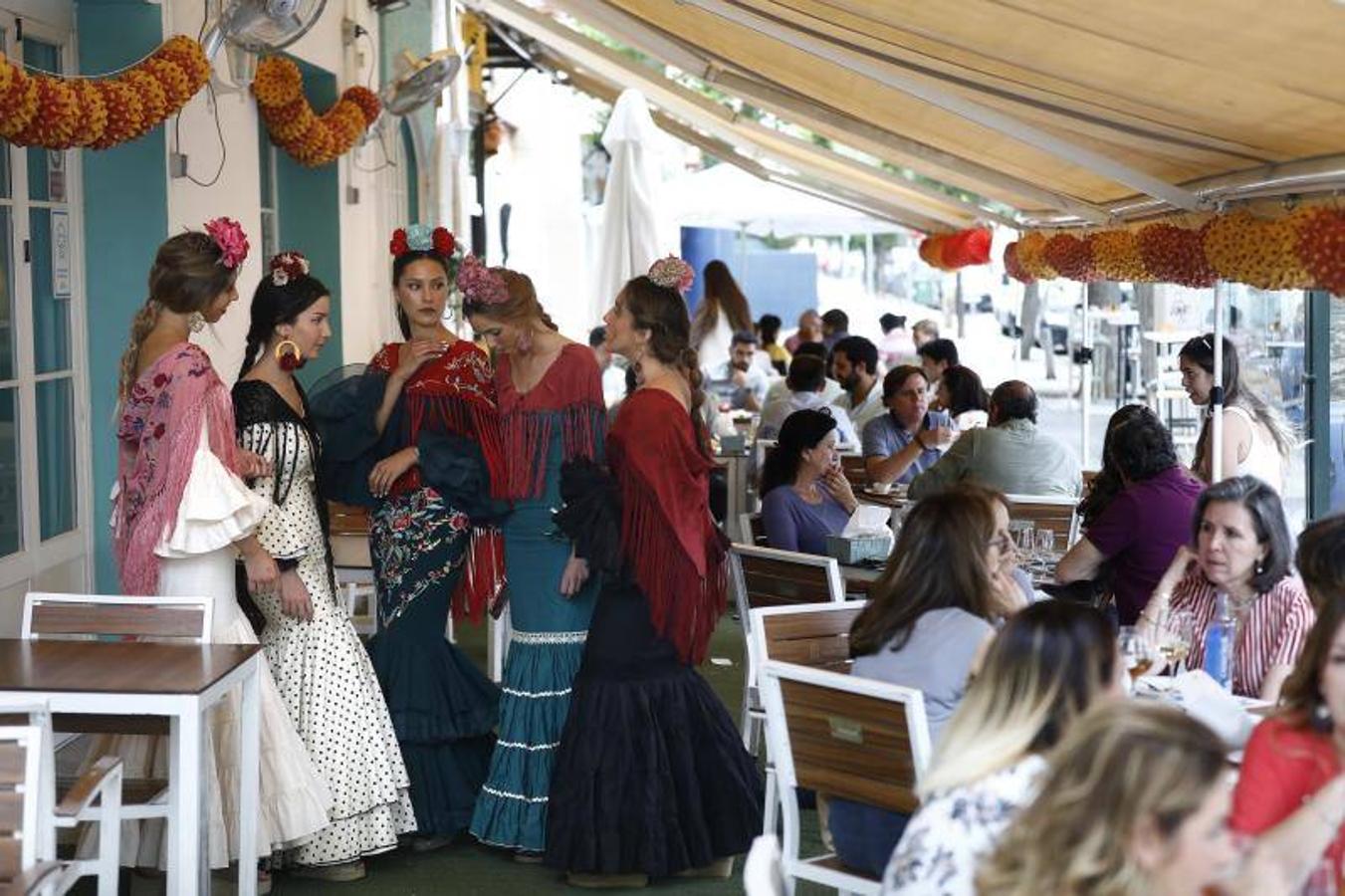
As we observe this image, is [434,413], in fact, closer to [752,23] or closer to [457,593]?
[457,593]

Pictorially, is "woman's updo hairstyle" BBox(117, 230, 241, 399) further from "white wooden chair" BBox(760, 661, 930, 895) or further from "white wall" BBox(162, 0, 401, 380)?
"white wooden chair" BBox(760, 661, 930, 895)

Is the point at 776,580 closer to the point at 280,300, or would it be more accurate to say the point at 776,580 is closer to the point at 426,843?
the point at 426,843

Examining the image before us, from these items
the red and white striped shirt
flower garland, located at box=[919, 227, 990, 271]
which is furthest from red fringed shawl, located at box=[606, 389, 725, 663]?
flower garland, located at box=[919, 227, 990, 271]

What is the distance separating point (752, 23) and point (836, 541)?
5.75 ft

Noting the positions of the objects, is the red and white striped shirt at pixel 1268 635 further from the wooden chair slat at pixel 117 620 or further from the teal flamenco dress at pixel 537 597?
the wooden chair slat at pixel 117 620

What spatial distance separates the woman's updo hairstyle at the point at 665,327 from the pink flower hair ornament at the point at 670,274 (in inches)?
2.1

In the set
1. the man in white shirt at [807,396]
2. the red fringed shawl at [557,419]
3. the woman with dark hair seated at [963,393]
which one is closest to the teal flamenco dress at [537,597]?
the red fringed shawl at [557,419]

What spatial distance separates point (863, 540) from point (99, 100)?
2.81 m

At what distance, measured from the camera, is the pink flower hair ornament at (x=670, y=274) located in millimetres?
5324

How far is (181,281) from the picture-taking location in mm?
4926

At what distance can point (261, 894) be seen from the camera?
520 centimetres

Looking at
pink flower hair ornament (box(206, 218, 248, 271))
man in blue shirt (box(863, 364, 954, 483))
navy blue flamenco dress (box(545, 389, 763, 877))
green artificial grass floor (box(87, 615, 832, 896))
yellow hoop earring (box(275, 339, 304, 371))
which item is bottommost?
green artificial grass floor (box(87, 615, 832, 896))

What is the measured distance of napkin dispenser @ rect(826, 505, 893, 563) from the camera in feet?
21.3

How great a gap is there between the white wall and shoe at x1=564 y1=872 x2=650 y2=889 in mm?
2304
